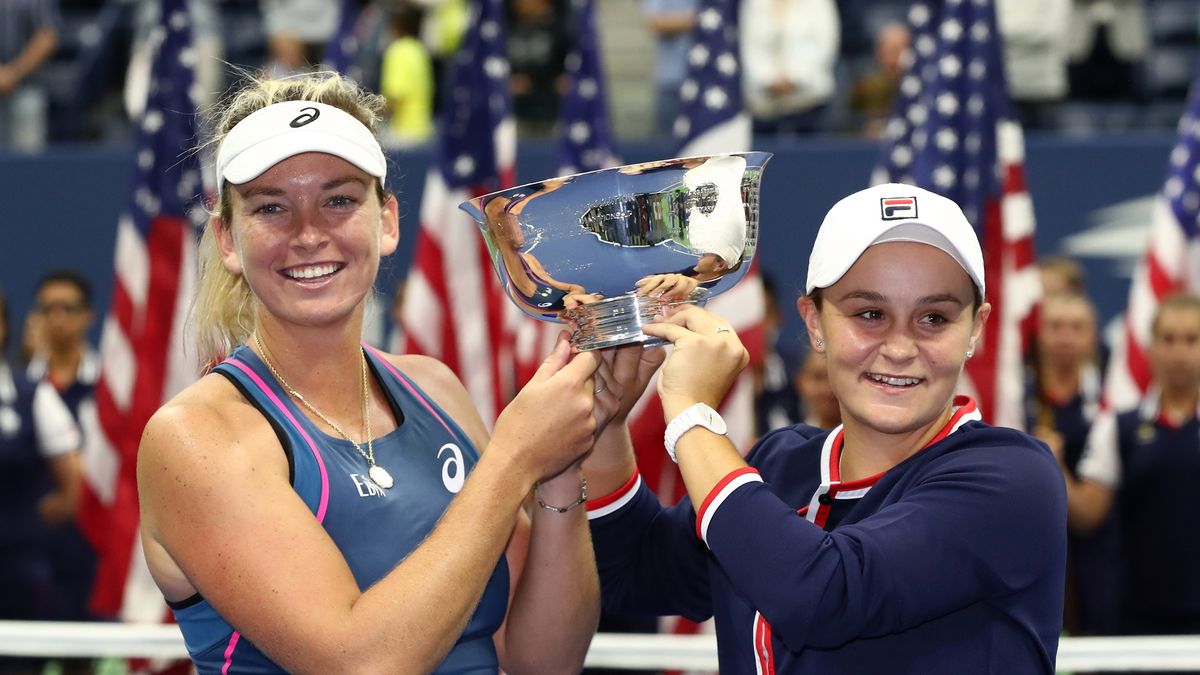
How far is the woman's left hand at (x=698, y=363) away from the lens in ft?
7.32

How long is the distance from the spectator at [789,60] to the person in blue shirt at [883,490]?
18.7ft

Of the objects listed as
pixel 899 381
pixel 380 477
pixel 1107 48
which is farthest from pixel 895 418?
pixel 1107 48

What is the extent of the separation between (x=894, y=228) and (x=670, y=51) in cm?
632

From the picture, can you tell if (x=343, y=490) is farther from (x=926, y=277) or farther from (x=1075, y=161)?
(x=1075, y=161)

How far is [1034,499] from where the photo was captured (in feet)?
6.88

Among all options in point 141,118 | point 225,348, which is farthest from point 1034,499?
point 141,118

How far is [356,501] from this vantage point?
226 centimetres

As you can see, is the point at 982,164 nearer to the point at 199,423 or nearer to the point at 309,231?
the point at 309,231

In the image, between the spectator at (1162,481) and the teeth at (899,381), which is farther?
the spectator at (1162,481)

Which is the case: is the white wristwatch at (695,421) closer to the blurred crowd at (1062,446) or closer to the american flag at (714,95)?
the blurred crowd at (1062,446)

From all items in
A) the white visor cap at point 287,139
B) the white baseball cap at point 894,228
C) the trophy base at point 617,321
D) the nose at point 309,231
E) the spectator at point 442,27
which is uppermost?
the spectator at point 442,27

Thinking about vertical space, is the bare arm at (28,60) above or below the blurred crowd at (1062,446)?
above

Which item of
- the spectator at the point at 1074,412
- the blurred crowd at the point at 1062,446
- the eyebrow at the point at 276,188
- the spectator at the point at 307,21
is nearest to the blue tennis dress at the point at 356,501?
the eyebrow at the point at 276,188

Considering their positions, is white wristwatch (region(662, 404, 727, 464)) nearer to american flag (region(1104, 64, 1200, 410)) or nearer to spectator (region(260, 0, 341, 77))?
american flag (region(1104, 64, 1200, 410))
